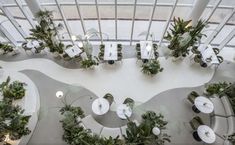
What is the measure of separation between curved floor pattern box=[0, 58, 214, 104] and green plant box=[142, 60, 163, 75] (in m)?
0.25

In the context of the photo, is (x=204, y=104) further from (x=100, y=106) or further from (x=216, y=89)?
(x=100, y=106)

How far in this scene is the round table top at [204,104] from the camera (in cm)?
884

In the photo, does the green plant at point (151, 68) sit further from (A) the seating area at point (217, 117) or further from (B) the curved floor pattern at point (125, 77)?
→ (A) the seating area at point (217, 117)

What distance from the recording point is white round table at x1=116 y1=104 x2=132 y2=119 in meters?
8.83

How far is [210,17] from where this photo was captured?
1021cm

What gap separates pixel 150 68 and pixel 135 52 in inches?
72.6

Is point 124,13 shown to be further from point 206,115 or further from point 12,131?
point 12,131

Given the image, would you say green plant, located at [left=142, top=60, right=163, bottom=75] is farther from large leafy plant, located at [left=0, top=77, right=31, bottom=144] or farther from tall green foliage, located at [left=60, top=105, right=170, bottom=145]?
large leafy plant, located at [left=0, top=77, right=31, bottom=144]

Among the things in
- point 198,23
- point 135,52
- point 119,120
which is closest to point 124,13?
point 135,52

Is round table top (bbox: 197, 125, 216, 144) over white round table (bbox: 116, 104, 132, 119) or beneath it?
beneath

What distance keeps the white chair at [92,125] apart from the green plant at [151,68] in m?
3.48

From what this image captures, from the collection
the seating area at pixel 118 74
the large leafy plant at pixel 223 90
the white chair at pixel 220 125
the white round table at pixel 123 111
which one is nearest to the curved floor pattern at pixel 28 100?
the seating area at pixel 118 74

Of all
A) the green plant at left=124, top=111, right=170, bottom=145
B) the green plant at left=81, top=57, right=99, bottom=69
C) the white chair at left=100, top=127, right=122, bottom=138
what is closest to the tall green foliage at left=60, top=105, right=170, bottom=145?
the green plant at left=124, top=111, right=170, bottom=145

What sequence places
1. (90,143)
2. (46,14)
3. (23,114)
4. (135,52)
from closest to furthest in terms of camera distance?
(90,143)
(23,114)
(46,14)
(135,52)
